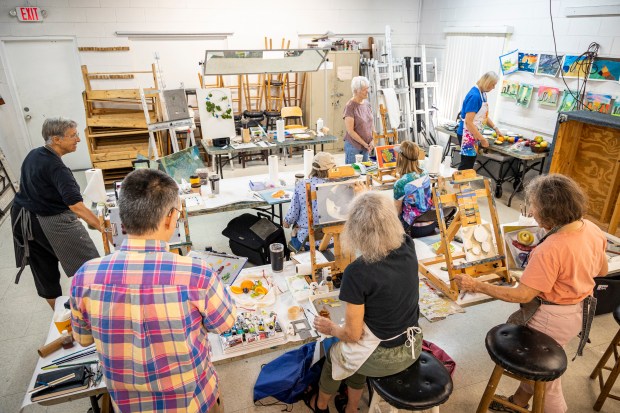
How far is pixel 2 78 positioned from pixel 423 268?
7308 mm

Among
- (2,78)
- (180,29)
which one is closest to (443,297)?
(180,29)

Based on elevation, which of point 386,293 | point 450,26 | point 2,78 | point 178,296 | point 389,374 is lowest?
point 389,374

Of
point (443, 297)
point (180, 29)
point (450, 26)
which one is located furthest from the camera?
point (450, 26)

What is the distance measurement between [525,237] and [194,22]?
22.0ft

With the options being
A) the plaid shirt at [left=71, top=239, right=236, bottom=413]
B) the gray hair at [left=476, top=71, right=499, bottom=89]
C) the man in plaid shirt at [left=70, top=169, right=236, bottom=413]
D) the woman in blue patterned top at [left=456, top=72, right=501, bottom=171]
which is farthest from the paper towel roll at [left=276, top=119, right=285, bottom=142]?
the plaid shirt at [left=71, top=239, right=236, bottom=413]

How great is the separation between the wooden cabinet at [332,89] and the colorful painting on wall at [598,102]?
4.14 metres

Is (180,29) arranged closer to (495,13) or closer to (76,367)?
(495,13)

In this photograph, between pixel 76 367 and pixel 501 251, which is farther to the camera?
pixel 501 251

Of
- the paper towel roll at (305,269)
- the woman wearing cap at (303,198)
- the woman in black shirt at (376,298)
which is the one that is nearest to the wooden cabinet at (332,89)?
the woman wearing cap at (303,198)

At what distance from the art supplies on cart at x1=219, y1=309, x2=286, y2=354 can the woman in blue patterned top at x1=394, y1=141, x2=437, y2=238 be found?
1.63 metres

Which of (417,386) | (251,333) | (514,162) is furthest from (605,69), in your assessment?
(251,333)

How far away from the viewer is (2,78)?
257 inches

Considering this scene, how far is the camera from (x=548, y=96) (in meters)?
5.82

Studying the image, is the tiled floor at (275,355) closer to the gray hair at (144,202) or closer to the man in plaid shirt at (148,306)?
the man in plaid shirt at (148,306)
